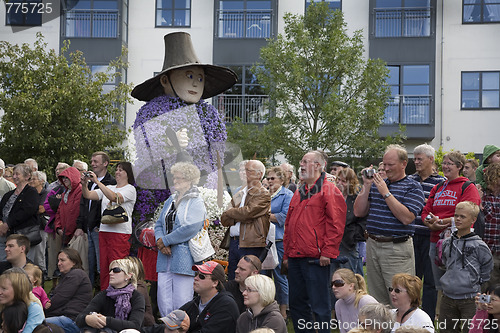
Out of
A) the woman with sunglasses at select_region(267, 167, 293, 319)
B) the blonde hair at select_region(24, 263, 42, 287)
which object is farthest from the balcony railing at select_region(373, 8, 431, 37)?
the blonde hair at select_region(24, 263, 42, 287)

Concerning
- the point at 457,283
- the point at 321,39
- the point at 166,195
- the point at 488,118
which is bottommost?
the point at 457,283

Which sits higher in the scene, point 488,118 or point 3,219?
point 488,118

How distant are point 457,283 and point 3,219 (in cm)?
701

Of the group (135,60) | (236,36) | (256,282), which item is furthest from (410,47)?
(256,282)

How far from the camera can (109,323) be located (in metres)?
6.39

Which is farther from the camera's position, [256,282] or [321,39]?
[321,39]

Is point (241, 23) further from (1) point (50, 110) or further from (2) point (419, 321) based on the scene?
(2) point (419, 321)

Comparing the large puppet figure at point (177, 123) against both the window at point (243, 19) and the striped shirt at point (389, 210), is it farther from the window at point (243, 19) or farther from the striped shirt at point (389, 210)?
the window at point (243, 19)

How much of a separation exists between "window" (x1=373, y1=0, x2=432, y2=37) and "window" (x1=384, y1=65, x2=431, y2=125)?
1363mm

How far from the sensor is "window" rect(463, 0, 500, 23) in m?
24.7

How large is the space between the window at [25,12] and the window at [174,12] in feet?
13.5

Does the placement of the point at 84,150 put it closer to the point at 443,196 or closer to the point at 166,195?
the point at 166,195

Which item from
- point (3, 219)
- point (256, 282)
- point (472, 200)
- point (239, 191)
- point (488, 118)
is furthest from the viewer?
point (488, 118)

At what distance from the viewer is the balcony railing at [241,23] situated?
82.3 ft
